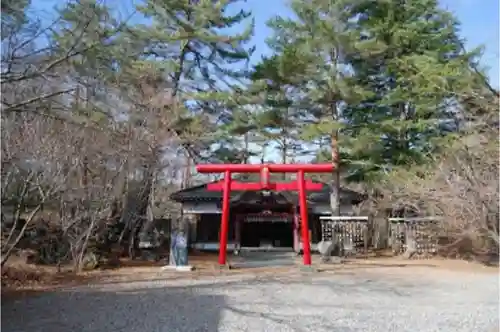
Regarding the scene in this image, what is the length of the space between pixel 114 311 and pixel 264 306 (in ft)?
7.71

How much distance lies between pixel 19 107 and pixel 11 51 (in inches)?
22.3

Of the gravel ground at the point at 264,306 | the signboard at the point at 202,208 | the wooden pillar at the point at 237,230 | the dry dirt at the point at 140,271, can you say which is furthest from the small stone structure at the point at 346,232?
the gravel ground at the point at 264,306

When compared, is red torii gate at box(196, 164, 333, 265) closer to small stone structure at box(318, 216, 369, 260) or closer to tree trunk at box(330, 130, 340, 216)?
small stone structure at box(318, 216, 369, 260)

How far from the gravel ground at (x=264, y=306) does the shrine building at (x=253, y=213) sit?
8906 mm

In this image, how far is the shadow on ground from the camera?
6.29 metres

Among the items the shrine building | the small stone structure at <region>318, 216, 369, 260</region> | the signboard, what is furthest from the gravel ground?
the signboard

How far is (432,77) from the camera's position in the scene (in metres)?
12.9

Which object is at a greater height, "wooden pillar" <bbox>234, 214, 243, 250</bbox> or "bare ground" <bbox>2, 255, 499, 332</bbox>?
"wooden pillar" <bbox>234, 214, 243, 250</bbox>

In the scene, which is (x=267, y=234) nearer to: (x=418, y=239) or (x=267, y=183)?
(x=418, y=239)

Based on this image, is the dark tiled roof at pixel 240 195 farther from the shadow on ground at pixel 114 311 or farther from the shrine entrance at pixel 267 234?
the shadow on ground at pixel 114 311

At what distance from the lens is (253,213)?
68.8 feet

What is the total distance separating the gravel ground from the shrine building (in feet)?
29.2

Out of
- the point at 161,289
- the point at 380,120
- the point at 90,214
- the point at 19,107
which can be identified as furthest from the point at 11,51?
the point at 380,120

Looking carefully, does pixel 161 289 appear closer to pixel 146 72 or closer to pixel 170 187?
pixel 146 72
